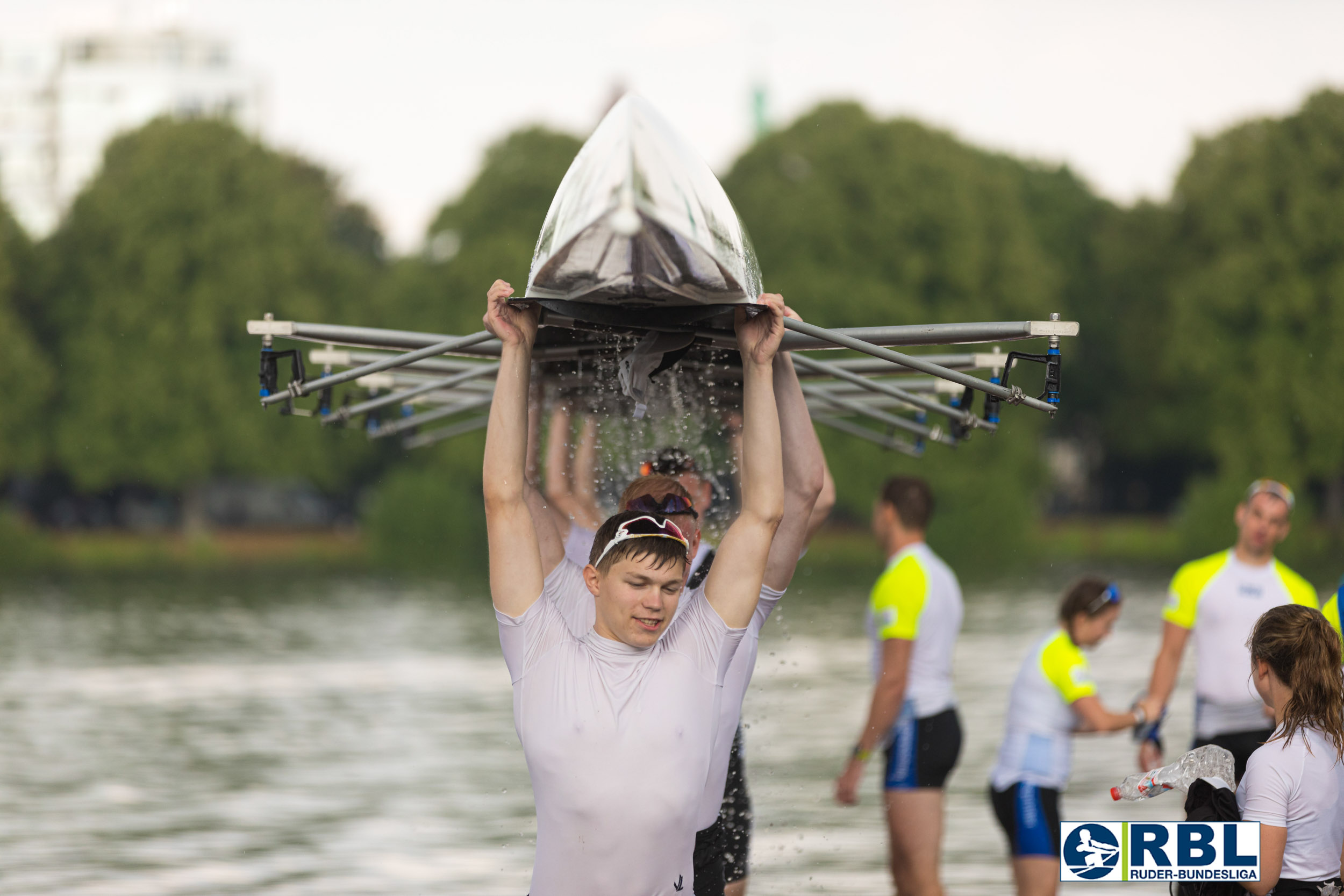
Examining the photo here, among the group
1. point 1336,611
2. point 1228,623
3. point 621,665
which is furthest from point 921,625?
point 621,665

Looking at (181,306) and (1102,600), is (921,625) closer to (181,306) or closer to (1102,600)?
(1102,600)

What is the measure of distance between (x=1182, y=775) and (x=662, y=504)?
1.71m

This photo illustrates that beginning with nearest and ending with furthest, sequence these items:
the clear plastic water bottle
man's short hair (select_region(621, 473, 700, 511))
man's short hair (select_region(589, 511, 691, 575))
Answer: man's short hair (select_region(589, 511, 691, 575)), the clear plastic water bottle, man's short hair (select_region(621, 473, 700, 511))

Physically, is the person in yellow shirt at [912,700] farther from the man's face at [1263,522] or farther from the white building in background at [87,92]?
the white building in background at [87,92]

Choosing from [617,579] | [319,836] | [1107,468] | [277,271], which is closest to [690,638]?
[617,579]

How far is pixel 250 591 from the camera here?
38656 millimetres

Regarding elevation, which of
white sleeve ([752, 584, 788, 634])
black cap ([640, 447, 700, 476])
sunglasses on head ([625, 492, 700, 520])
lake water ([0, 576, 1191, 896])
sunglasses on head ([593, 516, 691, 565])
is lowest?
lake water ([0, 576, 1191, 896])

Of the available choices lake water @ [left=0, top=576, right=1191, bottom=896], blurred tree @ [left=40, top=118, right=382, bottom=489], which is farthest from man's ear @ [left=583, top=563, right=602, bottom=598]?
blurred tree @ [left=40, top=118, right=382, bottom=489]

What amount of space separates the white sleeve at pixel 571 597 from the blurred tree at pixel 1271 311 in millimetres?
42869

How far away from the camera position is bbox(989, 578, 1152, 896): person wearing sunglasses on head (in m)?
7.50

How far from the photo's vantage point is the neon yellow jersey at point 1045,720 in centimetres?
755

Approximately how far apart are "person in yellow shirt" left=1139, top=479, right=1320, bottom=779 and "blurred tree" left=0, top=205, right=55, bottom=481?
152ft

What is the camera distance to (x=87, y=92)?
11094cm

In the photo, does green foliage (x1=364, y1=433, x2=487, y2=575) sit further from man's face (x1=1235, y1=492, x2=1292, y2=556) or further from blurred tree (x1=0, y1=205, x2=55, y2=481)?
man's face (x1=1235, y1=492, x2=1292, y2=556)
